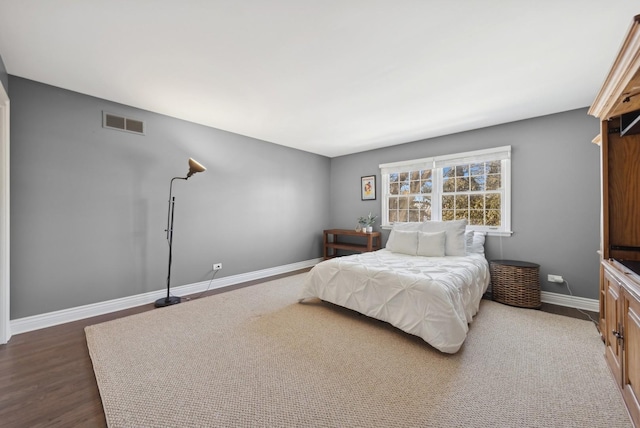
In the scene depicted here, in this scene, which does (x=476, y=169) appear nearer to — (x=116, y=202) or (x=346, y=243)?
(x=346, y=243)

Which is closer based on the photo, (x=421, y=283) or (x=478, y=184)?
(x=421, y=283)

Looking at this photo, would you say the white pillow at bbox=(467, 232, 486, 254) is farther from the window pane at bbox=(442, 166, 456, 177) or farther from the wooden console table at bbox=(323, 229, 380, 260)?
the wooden console table at bbox=(323, 229, 380, 260)

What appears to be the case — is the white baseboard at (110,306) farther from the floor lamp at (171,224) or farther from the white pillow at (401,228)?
the white pillow at (401,228)

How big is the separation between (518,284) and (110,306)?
476cm

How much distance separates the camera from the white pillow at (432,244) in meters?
3.37

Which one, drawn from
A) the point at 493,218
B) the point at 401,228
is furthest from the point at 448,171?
the point at 401,228

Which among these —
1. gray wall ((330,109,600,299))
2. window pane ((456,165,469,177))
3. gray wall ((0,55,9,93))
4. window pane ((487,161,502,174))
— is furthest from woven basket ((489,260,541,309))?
gray wall ((0,55,9,93))

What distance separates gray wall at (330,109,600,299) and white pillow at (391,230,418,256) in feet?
3.64

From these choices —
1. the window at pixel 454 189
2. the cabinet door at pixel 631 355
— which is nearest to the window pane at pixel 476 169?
the window at pixel 454 189

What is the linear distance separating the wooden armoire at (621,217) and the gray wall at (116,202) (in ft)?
13.4

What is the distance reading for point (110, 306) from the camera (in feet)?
9.48

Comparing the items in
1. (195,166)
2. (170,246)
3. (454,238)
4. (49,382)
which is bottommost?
(49,382)

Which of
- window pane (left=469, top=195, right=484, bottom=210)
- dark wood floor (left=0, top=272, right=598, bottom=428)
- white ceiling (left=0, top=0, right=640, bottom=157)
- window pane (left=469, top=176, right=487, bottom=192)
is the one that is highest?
white ceiling (left=0, top=0, right=640, bottom=157)

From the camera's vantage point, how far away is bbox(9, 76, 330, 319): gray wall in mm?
2471
